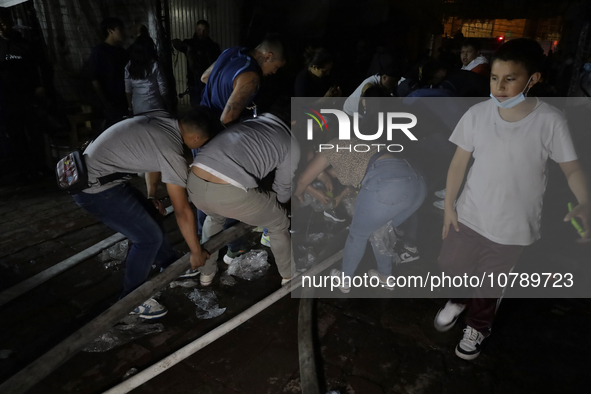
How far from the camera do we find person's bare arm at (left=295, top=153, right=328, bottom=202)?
2.73 meters

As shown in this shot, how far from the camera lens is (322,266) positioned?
10.6 feet

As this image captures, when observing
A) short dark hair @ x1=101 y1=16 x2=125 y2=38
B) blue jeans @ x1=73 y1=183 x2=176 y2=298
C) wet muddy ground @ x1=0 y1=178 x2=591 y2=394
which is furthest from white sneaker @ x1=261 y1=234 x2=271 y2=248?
short dark hair @ x1=101 y1=16 x2=125 y2=38

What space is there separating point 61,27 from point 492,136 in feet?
24.6

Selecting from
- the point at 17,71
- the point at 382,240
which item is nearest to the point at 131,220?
the point at 382,240

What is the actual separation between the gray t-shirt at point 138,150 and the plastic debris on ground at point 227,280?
1.23 metres

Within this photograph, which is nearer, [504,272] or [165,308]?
[504,272]

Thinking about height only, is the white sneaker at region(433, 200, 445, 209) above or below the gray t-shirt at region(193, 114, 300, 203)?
below

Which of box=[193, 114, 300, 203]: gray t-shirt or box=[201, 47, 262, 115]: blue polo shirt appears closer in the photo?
box=[193, 114, 300, 203]: gray t-shirt

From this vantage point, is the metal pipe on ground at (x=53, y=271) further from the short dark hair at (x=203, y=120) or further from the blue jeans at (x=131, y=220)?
the short dark hair at (x=203, y=120)

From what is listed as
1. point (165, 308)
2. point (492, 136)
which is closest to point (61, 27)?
point (165, 308)

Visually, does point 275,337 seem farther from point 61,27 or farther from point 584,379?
point 61,27

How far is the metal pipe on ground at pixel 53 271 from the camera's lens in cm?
297

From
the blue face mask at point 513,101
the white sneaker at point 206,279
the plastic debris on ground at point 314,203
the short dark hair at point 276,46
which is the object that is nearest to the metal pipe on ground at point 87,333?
the white sneaker at point 206,279

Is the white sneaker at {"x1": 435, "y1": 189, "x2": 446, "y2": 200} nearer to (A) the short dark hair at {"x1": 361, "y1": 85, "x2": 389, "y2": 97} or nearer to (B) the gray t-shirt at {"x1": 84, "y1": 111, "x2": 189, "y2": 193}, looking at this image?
(A) the short dark hair at {"x1": 361, "y1": 85, "x2": 389, "y2": 97}
